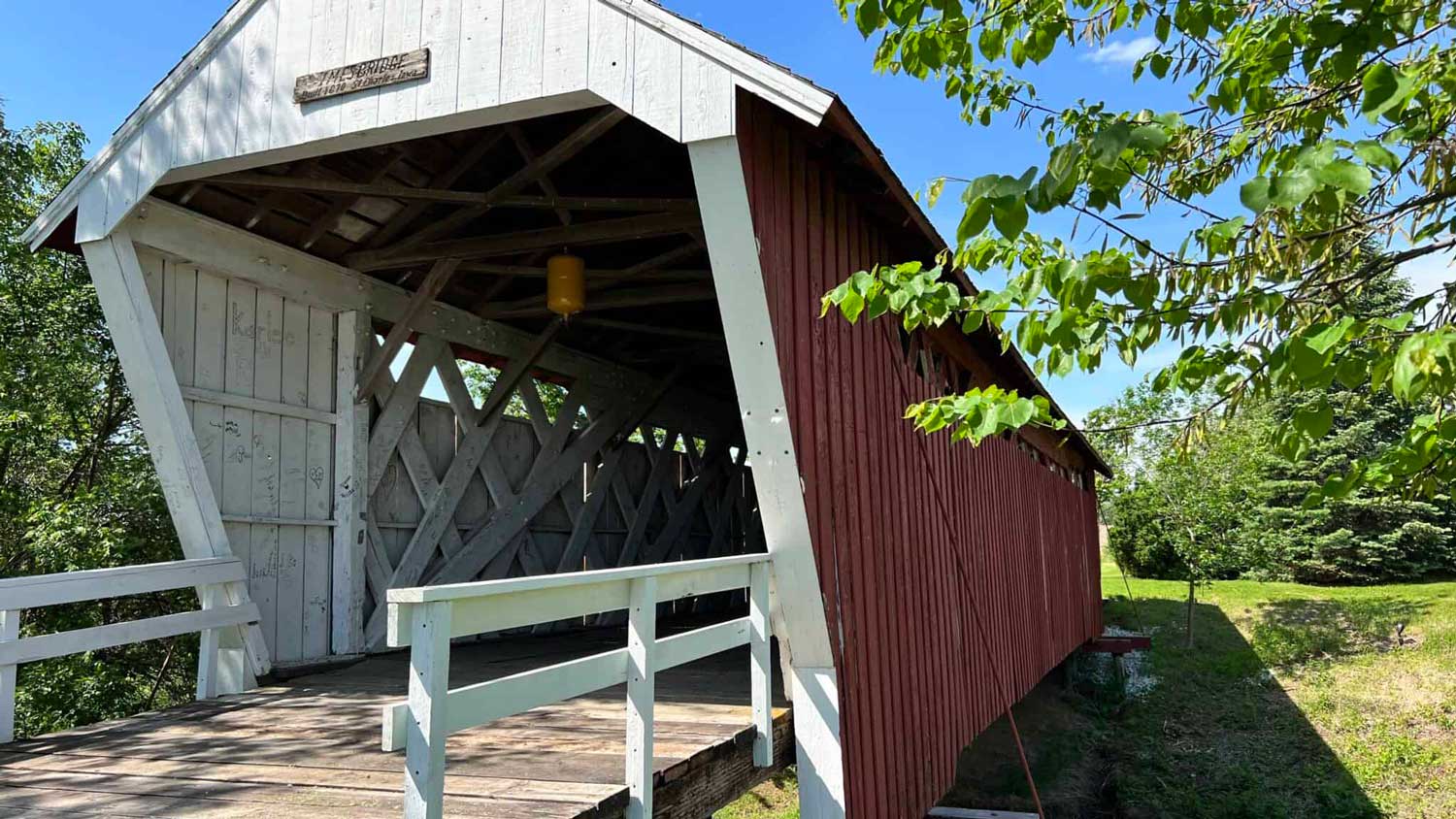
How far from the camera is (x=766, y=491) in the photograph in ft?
13.6

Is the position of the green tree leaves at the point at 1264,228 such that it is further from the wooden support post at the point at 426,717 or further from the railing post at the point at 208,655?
the railing post at the point at 208,655

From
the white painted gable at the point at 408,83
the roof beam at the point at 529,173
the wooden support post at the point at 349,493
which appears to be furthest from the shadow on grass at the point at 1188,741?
the white painted gable at the point at 408,83

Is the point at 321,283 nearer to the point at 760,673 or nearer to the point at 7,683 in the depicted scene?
the point at 7,683

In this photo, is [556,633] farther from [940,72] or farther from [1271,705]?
[1271,705]

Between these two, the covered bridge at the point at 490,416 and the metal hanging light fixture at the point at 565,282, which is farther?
the metal hanging light fixture at the point at 565,282

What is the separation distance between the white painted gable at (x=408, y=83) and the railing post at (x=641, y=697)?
167 cm

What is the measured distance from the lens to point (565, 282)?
6.47m

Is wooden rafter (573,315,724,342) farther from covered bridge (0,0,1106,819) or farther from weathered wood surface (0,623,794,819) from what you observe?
weathered wood surface (0,623,794,819)

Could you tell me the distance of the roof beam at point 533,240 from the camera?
5.77m

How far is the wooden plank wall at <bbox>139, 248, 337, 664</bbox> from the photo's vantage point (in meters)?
5.52

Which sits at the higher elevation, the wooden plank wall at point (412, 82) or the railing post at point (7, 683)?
the wooden plank wall at point (412, 82)

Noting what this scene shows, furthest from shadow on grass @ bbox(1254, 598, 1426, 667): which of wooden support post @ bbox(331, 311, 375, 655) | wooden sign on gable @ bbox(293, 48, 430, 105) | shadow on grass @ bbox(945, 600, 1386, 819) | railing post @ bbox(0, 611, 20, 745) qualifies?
railing post @ bbox(0, 611, 20, 745)

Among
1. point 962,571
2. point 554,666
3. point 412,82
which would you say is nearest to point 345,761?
point 554,666

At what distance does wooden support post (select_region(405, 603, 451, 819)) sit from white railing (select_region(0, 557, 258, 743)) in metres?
2.73
